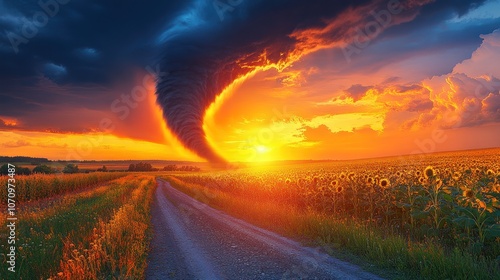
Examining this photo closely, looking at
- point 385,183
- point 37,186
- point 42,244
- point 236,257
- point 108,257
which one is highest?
point 385,183

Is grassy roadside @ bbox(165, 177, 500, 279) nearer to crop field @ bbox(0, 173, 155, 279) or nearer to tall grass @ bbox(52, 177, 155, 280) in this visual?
tall grass @ bbox(52, 177, 155, 280)

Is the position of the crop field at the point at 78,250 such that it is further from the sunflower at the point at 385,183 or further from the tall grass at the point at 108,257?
the sunflower at the point at 385,183

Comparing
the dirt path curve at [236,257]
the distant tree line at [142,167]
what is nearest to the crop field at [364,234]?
the dirt path curve at [236,257]

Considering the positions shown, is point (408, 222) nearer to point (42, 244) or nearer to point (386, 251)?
point (386, 251)

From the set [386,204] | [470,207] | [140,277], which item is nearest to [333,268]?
[470,207]

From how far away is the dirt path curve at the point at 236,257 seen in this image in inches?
315

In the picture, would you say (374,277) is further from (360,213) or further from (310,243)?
(360,213)

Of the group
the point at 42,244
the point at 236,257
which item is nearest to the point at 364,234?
the point at 236,257

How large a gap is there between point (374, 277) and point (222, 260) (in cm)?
415

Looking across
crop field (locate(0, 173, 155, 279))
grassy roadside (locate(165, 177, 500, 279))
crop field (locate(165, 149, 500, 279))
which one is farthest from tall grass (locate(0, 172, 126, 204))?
grassy roadside (locate(165, 177, 500, 279))

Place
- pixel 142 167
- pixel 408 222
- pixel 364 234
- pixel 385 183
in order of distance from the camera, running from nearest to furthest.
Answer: pixel 364 234, pixel 408 222, pixel 385 183, pixel 142 167

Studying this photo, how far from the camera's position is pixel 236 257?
9.57 m

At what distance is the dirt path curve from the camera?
7993 millimetres

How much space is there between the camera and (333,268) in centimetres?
809
